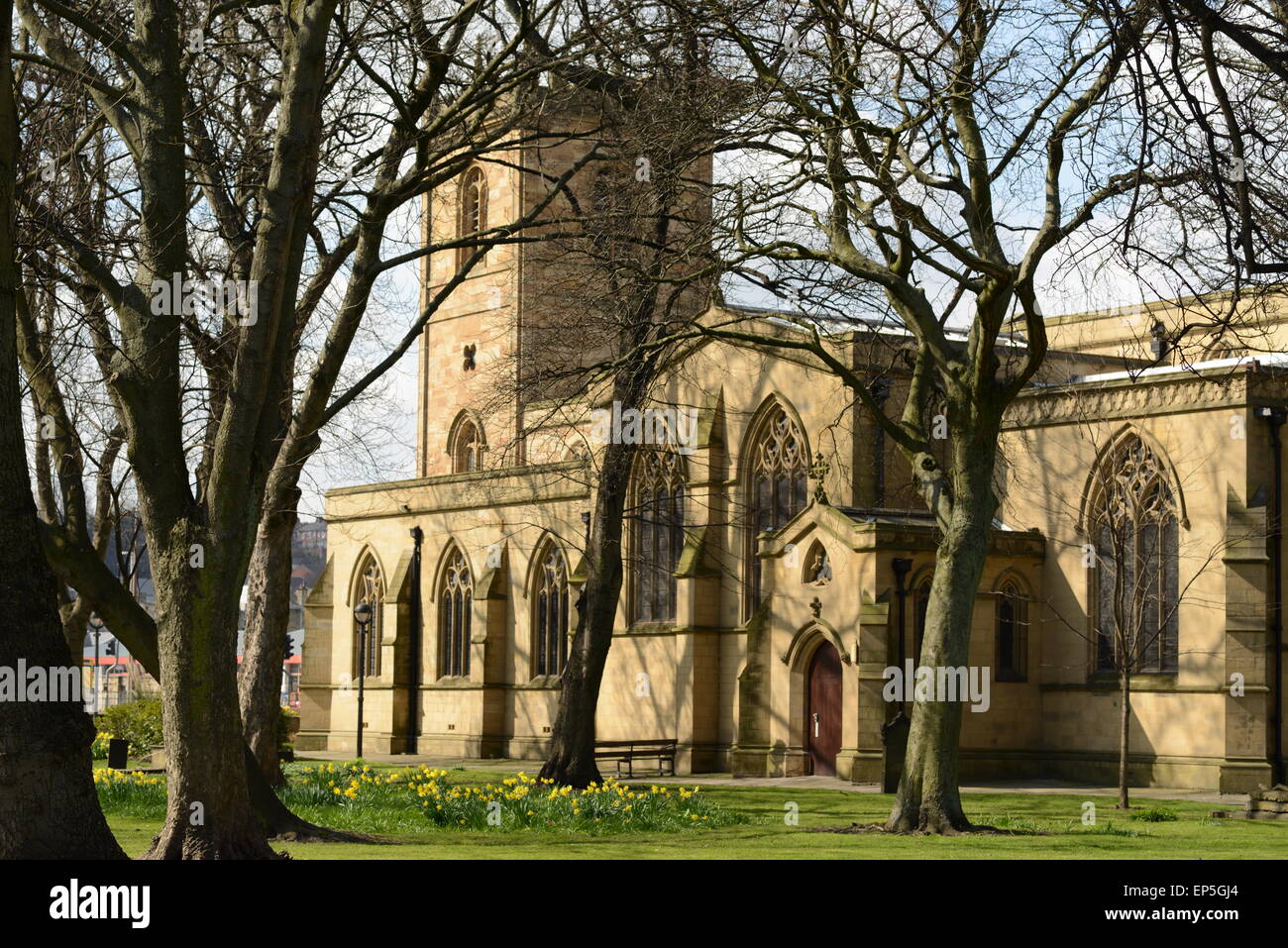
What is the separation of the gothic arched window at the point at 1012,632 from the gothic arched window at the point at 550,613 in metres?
12.4

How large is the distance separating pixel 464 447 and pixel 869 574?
28.7 metres

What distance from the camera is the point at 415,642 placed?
4919 centimetres

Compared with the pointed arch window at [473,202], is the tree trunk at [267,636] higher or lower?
lower

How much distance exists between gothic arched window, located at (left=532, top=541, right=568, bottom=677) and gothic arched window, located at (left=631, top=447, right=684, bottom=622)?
274cm

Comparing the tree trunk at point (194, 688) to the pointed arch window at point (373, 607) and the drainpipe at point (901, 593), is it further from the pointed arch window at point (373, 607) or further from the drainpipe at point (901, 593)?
the pointed arch window at point (373, 607)

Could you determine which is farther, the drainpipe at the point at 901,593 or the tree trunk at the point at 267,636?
the drainpipe at the point at 901,593

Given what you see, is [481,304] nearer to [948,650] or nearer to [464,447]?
[464,447]

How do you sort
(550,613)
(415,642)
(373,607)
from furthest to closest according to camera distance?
(373,607) < (415,642) < (550,613)

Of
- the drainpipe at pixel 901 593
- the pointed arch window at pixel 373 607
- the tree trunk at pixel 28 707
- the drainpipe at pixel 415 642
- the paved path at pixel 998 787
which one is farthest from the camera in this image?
the pointed arch window at pixel 373 607

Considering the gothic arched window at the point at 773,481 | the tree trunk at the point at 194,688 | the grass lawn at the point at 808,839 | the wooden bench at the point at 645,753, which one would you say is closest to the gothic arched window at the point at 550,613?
the wooden bench at the point at 645,753

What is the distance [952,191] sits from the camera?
20.9 m

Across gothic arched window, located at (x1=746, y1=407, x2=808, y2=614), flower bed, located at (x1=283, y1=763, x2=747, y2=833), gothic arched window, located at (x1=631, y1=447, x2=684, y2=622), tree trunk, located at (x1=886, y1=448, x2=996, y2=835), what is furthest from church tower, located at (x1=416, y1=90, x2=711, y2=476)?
tree trunk, located at (x1=886, y1=448, x2=996, y2=835)

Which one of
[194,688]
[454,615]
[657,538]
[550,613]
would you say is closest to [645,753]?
[657,538]

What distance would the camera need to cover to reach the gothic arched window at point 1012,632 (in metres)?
35.6
